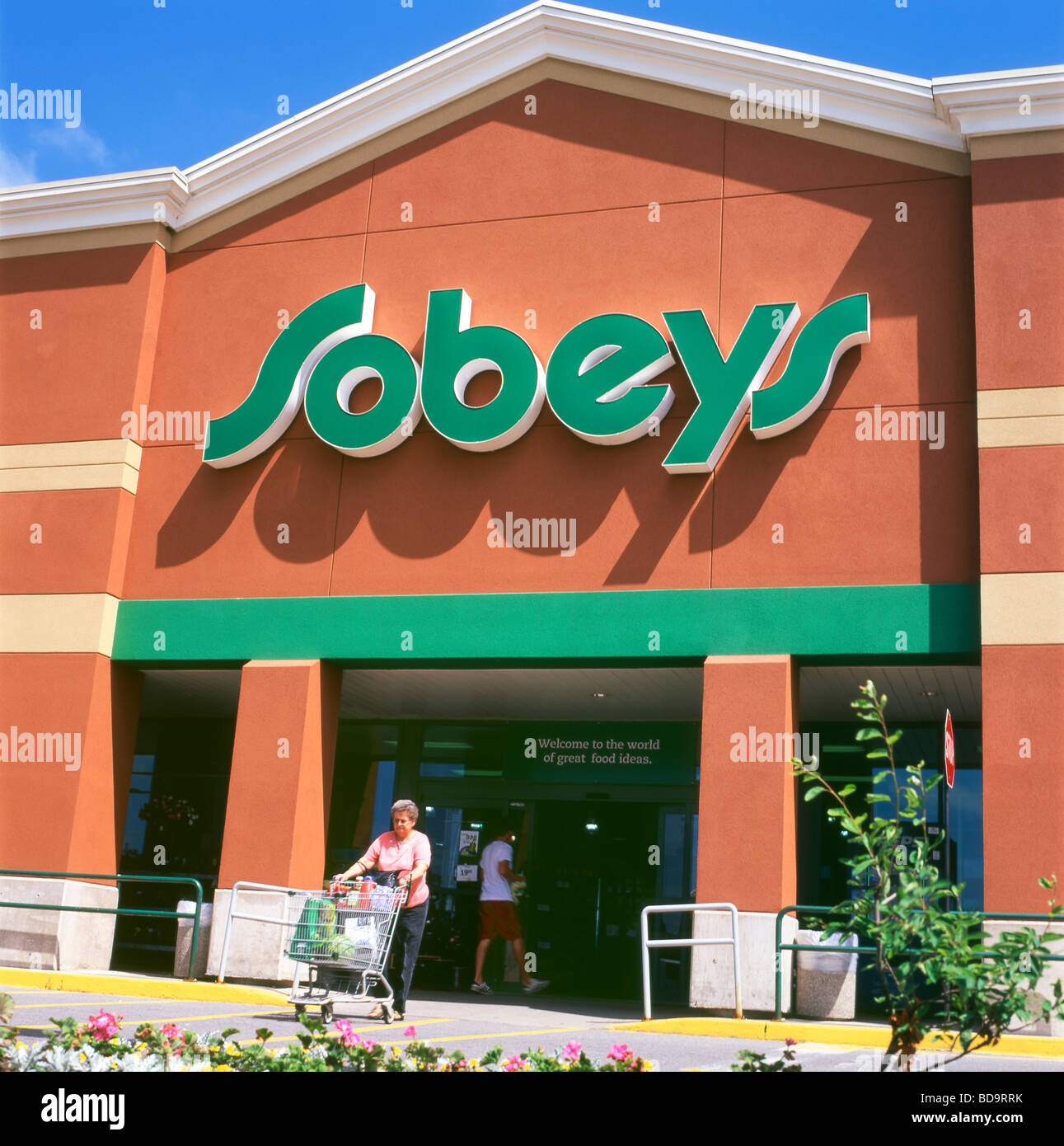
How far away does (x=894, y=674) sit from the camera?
43.3ft

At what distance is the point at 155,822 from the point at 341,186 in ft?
32.0

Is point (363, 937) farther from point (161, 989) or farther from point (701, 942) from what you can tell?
point (701, 942)

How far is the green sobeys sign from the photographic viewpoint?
1299 cm

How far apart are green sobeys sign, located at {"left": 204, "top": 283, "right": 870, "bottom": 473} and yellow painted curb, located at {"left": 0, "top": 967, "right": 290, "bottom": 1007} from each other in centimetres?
602

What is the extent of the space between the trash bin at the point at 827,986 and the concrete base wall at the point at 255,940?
206 inches

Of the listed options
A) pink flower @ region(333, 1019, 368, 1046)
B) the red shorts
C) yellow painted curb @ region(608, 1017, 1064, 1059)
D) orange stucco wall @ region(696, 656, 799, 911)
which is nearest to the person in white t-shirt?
the red shorts

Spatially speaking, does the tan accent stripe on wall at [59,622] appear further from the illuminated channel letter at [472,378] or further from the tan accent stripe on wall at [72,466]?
the illuminated channel letter at [472,378]

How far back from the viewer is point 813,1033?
385 inches

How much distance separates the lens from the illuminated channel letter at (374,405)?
14141 mm

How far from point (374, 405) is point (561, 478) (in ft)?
8.32

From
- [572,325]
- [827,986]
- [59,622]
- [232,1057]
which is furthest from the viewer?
[59,622]

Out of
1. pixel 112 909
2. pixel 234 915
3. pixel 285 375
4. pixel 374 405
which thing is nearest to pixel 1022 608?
pixel 374 405
